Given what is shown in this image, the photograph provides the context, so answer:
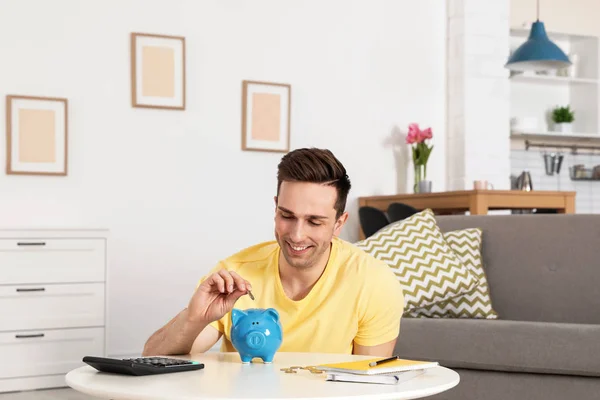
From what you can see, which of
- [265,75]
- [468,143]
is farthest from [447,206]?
[265,75]

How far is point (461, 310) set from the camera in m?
3.59

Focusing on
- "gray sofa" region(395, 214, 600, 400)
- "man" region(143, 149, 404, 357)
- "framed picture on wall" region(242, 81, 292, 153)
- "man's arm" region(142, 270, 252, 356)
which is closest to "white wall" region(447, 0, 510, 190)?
"framed picture on wall" region(242, 81, 292, 153)

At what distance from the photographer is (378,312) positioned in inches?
87.3

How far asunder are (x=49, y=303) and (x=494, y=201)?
255cm

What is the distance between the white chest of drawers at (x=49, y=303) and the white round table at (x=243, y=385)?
284cm

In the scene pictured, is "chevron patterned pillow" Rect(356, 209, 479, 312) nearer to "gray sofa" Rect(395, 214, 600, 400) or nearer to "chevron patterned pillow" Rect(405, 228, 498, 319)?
"chevron patterned pillow" Rect(405, 228, 498, 319)

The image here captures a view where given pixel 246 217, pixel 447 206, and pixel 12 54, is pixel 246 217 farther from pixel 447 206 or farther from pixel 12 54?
pixel 12 54

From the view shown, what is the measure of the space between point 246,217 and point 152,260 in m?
0.67

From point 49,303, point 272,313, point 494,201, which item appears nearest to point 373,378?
point 272,313

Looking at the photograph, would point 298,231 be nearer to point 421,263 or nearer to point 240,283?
point 240,283

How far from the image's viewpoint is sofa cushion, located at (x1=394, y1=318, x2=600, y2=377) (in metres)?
3.05

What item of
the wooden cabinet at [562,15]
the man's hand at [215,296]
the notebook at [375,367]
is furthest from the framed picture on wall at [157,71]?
the notebook at [375,367]

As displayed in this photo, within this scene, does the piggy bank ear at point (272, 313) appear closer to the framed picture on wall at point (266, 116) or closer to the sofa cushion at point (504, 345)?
the sofa cushion at point (504, 345)

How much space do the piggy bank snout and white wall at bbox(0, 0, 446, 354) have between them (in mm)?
3473
